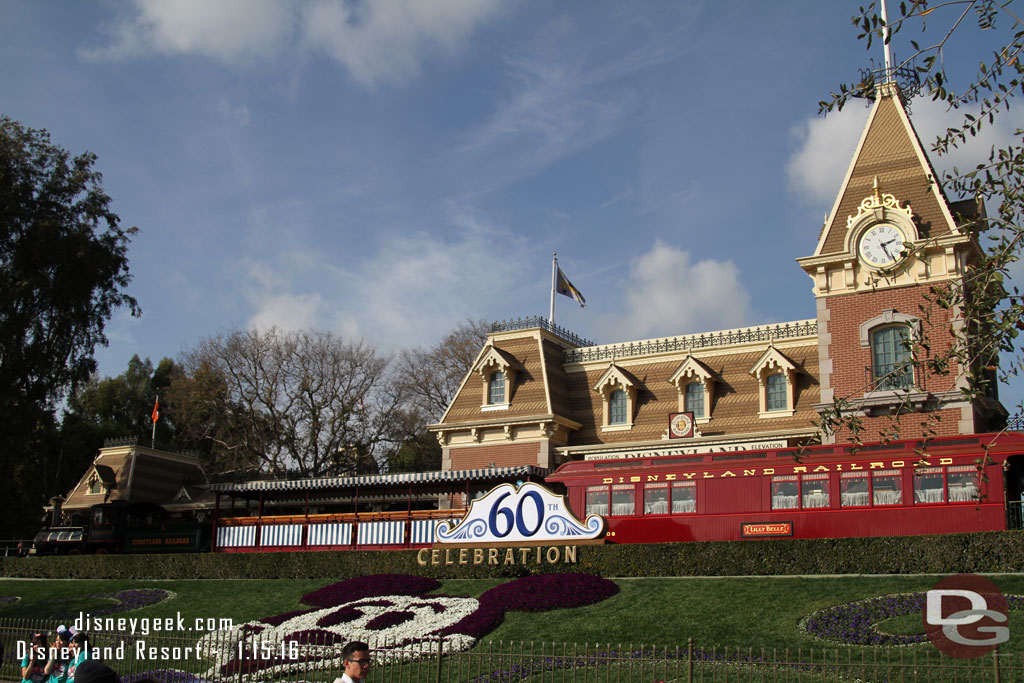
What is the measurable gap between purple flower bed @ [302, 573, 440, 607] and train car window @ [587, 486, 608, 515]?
5102 millimetres

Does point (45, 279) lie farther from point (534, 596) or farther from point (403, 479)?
point (534, 596)

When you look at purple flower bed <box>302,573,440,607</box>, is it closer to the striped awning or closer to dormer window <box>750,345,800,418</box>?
the striped awning

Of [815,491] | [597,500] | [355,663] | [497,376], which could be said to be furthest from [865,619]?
[497,376]

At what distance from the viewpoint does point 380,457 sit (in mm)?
57906

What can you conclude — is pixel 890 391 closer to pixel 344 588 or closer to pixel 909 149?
pixel 909 149

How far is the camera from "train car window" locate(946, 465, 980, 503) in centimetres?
2373

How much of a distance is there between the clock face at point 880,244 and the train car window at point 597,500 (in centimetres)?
1150

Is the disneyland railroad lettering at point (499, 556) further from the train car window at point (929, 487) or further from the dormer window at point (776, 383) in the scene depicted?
the dormer window at point (776, 383)

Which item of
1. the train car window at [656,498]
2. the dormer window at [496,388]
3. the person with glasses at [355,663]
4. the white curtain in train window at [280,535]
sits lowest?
the person with glasses at [355,663]

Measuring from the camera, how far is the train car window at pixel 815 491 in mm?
25484

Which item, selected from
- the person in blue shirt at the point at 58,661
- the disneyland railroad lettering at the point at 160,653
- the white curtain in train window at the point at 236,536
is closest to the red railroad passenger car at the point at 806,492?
the white curtain in train window at the point at 236,536

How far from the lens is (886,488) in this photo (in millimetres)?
24781

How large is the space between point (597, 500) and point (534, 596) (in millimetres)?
6213

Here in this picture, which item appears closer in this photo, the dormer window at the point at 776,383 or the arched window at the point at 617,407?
the dormer window at the point at 776,383
